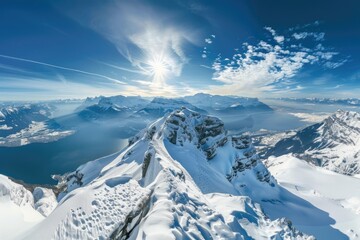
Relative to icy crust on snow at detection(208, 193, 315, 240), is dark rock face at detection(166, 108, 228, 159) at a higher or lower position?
lower

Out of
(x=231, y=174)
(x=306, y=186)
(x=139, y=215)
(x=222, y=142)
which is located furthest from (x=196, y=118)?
(x=306, y=186)

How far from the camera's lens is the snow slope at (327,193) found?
6856 cm

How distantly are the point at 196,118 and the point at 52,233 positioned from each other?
76.4m

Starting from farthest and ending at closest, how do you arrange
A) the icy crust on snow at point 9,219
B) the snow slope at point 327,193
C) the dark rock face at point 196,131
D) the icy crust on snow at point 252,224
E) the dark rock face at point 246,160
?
the dark rock face at point 246,160 < the dark rock face at point 196,131 < the snow slope at point 327,193 < the icy crust on snow at point 9,219 < the icy crust on snow at point 252,224

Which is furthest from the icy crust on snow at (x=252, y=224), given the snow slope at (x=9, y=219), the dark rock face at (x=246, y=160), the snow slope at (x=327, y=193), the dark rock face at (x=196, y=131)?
the dark rock face at (x=246, y=160)

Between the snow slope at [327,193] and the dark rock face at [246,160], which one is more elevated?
the dark rock face at [246,160]

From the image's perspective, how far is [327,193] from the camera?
11650 cm

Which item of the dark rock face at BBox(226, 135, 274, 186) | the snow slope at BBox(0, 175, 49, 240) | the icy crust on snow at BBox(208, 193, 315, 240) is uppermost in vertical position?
the icy crust on snow at BBox(208, 193, 315, 240)

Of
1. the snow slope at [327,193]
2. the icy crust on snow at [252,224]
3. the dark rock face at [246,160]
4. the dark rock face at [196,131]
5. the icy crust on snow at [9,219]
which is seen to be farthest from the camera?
the dark rock face at [246,160]

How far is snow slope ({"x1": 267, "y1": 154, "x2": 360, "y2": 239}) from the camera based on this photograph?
6856 cm

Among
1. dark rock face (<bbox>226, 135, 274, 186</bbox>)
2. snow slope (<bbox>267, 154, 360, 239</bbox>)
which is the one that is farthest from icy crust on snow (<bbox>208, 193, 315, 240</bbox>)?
dark rock face (<bbox>226, 135, 274, 186</bbox>)

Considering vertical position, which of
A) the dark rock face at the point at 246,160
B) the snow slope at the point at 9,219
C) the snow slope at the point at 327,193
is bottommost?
the snow slope at the point at 327,193

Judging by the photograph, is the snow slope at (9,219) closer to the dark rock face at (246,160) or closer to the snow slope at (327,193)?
Answer: the snow slope at (327,193)

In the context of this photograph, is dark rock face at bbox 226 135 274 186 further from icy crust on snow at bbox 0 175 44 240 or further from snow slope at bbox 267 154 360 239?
icy crust on snow at bbox 0 175 44 240
